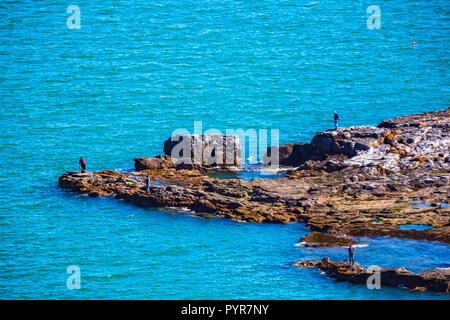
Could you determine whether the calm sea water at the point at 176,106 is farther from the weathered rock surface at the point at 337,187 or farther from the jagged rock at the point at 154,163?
the jagged rock at the point at 154,163

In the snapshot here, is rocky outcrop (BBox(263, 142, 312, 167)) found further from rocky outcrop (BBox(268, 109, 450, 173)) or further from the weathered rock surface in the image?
the weathered rock surface

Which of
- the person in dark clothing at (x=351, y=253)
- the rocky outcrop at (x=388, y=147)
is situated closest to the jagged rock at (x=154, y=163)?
the rocky outcrop at (x=388, y=147)

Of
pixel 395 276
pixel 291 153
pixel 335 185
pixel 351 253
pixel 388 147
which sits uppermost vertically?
pixel 388 147

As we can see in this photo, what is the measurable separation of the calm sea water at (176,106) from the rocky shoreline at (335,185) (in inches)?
65.0

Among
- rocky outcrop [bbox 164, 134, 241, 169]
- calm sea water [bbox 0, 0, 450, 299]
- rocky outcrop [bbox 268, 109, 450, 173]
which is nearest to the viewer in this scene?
calm sea water [bbox 0, 0, 450, 299]

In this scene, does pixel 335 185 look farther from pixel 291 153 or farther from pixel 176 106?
pixel 176 106

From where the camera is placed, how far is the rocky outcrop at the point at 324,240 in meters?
75.3

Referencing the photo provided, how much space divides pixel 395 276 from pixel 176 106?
62711mm

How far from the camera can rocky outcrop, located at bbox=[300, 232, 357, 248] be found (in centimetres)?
7531

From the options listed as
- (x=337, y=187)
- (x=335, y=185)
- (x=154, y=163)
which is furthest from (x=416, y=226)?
(x=154, y=163)

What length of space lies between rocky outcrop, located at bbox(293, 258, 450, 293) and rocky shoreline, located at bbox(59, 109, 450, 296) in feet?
15.3

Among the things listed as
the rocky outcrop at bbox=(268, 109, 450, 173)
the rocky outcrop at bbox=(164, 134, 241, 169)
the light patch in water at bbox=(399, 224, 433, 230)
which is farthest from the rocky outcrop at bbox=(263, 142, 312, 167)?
the light patch in water at bbox=(399, 224, 433, 230)

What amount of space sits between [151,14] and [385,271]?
100351mm

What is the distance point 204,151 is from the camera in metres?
95.1
